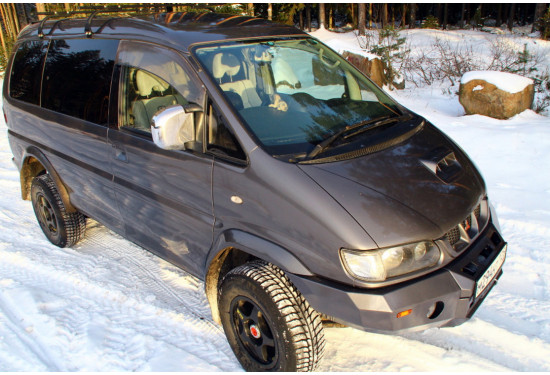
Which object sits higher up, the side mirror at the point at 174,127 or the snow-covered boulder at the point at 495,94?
the side mirror at the point at 174,127

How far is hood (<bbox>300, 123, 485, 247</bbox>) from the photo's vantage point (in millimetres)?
2328

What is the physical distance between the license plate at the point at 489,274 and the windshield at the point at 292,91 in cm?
116

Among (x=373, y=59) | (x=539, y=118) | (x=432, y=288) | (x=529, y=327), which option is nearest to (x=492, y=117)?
(x=539, y=118)

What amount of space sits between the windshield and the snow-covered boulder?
487 centimetres

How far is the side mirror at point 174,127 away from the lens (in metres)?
2.64

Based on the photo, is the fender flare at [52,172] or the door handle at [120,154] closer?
the door handle at [120,154]

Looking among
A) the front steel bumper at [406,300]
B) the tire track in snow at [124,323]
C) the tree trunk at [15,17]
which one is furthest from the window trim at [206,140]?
the tree trunk at [15,17]

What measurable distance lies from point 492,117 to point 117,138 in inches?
255

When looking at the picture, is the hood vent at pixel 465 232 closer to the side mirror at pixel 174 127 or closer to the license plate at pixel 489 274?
the license plate at pixel 489 274

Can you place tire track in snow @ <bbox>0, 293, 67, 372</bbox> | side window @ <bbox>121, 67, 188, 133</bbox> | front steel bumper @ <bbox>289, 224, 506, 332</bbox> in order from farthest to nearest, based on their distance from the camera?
side window @ <bbox>121, 67, 188, 133</bbox>, tire track in snow @ <bbox>0, 293, 67, 372</bbox>, front steel bumper @ <bbox>289, 224, 506, 332</bbox>

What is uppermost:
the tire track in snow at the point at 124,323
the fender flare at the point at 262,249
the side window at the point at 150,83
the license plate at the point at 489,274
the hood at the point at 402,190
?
the side window at the point at 150,83

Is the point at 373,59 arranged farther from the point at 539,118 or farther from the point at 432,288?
the point at 432,288

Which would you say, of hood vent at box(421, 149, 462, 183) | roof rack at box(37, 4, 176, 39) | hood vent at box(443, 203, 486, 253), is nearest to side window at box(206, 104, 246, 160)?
hood vent at box(421, 149, 462, 183)

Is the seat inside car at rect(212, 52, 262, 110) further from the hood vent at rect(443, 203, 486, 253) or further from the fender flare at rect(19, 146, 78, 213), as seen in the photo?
the fender flare at rect(19, 146, 78, 213)
